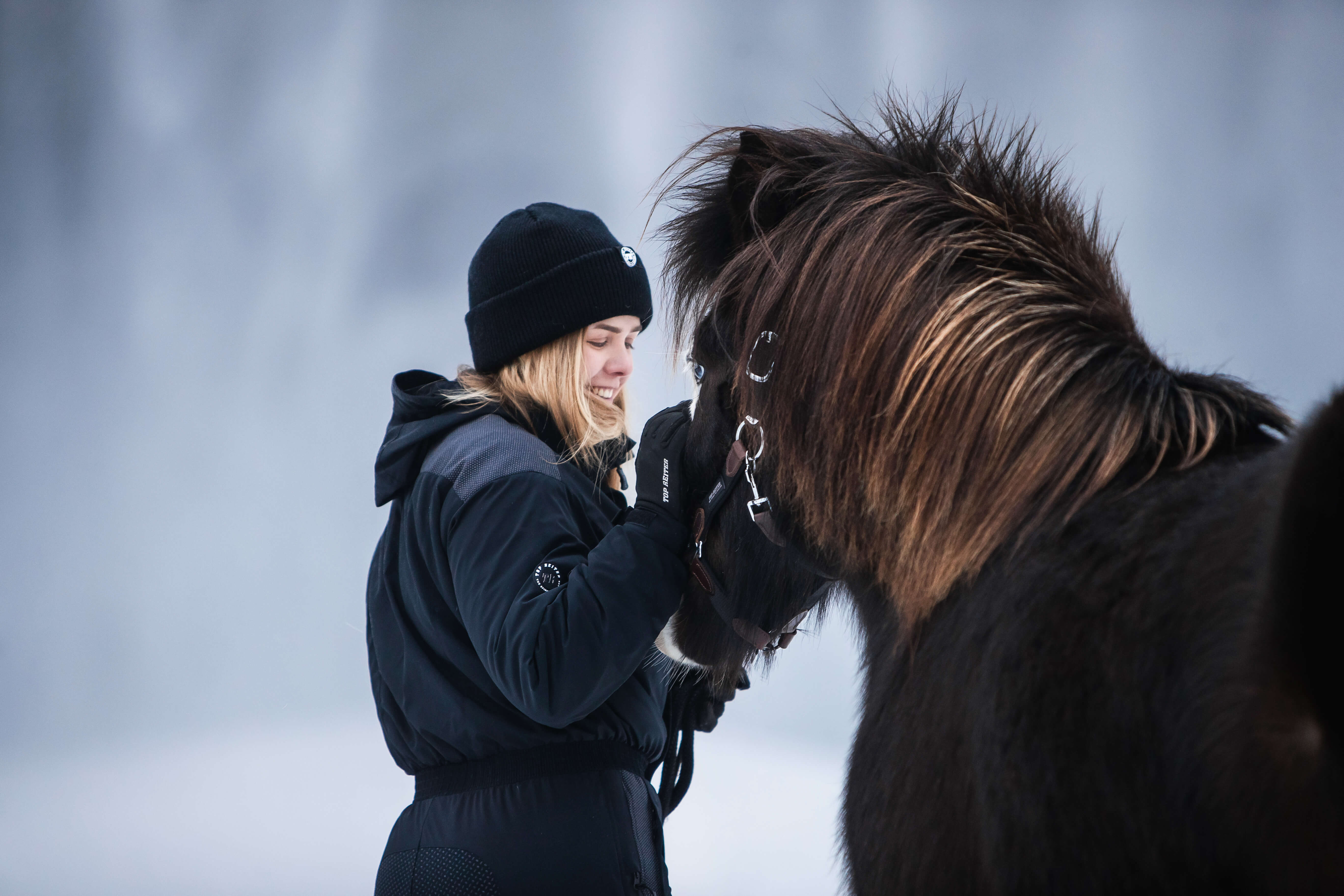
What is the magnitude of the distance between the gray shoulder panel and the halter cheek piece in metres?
0.19

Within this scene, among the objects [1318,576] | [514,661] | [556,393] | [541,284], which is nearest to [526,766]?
[514,661]

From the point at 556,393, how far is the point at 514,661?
37cm

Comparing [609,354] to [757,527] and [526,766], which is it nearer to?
[757,527]

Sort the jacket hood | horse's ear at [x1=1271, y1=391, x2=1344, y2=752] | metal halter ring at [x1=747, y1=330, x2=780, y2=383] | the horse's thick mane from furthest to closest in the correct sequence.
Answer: the jacket hood < metal halter ring at [x1=747, y1=330, x2=780, y2=383] < the horse's thick mane < horse's ear at [x1=1271, y1=391, x2=1344, y2=752]

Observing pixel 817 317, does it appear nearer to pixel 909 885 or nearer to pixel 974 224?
pixel 974 224

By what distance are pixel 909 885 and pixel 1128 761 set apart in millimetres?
183

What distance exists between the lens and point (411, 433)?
3.58ft

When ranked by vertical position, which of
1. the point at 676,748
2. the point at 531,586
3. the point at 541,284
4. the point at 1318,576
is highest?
the point at 541,284

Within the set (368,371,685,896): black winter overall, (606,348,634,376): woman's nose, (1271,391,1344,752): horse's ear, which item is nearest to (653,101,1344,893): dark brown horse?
(1271,391,1344,752): horse's ear

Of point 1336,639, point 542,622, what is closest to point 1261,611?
point 1336,639

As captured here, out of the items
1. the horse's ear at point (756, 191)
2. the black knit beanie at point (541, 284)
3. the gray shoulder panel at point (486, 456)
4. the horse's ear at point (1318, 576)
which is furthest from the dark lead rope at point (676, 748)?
the horse's ear at point (1318, 576)

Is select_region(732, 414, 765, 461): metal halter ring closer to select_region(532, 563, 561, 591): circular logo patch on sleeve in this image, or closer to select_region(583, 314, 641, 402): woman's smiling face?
select_region(532, 563, 561, 591): circular logo patch on sleeve

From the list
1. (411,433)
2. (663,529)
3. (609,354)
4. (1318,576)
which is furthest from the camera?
(609,354)

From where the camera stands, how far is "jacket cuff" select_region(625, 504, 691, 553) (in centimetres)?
93
